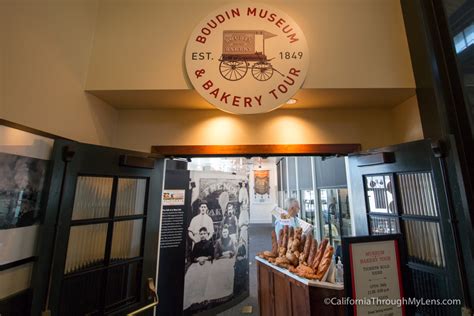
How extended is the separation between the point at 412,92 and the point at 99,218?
8.37 ft

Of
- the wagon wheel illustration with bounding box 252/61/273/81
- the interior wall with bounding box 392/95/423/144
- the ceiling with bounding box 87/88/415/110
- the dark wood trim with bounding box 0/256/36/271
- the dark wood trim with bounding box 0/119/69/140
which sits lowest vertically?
the dark wood trim with bounding box 0/256/36/271

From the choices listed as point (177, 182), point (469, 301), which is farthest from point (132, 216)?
point (469, 301)

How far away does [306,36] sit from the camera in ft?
5.74

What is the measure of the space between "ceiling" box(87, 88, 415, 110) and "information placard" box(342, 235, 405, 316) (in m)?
1.10

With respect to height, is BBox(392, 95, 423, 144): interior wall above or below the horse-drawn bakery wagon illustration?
below

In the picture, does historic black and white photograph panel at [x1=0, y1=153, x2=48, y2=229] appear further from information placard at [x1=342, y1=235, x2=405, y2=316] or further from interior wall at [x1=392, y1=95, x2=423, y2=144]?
interior wall at [x1=392, y1=95, x2=423, y2=144]

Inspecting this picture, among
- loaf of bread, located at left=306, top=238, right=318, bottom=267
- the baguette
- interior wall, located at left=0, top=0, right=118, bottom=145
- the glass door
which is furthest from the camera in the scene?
loaf of bread, located at left=306, top=238, right=318, bottom=267

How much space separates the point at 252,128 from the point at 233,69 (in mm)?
563

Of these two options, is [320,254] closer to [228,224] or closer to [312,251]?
[312,251]

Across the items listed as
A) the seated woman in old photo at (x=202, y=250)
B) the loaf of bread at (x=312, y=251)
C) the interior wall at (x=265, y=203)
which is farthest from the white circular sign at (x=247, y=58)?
the interior wall at (x=265, y=203)

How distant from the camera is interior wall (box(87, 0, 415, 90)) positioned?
1661 mm

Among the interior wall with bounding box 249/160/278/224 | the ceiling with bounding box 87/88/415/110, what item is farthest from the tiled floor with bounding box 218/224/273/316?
the ceiling with bounding box 87/88/415/110

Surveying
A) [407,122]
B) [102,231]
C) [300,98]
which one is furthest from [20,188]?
[407,122]

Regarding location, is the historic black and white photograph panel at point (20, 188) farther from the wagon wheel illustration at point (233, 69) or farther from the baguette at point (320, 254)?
the baguette at point (320, 254)
